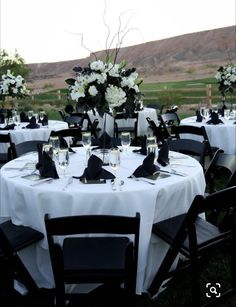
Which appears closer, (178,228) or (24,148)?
(178,228)

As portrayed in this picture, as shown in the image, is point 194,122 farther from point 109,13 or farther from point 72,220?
point 72,220

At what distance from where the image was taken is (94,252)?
2676 millimetres

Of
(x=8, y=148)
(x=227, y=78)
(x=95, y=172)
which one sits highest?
(x=227, y=78)

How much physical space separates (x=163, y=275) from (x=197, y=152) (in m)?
2.04

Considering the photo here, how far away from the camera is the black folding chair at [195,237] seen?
2.52m

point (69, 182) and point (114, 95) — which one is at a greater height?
point (114, 95)

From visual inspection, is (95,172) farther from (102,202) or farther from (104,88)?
(104,88)

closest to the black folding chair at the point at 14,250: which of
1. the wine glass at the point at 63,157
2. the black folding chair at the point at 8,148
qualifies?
the wine glass at the point at 63,157

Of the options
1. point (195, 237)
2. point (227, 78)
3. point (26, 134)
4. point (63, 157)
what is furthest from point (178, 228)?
point (227, 78)

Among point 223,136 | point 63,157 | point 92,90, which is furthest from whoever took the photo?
point 223,136

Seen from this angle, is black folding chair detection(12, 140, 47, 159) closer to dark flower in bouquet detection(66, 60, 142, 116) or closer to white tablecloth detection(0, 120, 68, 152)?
dark flower in bouquet detection(66, 60, 142, 116)

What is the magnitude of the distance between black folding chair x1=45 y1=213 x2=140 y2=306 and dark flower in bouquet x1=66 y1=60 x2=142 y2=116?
1.13 metres

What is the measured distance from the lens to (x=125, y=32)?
152 inches

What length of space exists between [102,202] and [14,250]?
27.7 inches
